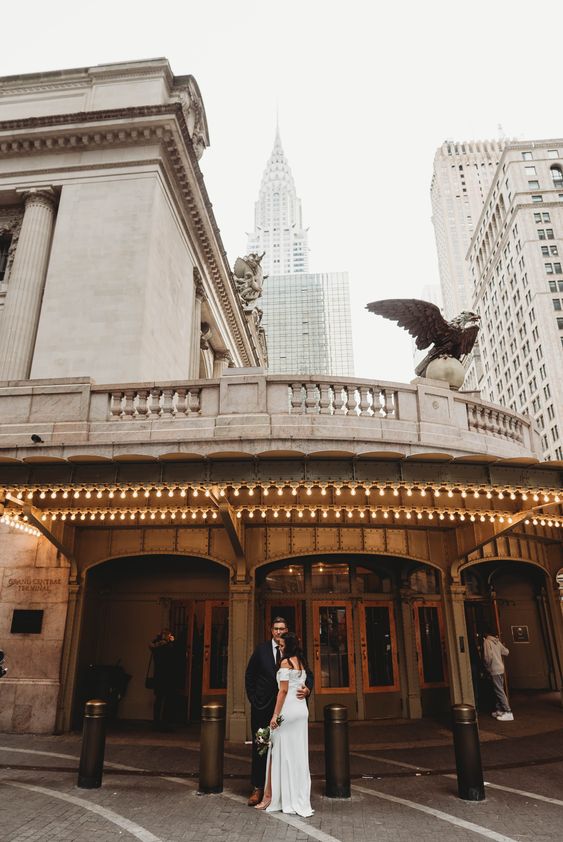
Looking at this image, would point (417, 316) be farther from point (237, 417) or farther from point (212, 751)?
point (212, 751)

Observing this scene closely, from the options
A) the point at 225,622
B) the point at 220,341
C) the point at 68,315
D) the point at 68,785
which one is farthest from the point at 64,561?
the point at 220,341

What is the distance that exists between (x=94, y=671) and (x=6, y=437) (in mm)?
5180

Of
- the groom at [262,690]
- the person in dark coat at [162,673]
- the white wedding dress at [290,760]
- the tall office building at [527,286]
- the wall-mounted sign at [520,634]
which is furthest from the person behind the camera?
the tall office building at [527,286]

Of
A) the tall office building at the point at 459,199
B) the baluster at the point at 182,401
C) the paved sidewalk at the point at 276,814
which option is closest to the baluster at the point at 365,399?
the baluster at the point at 182,401

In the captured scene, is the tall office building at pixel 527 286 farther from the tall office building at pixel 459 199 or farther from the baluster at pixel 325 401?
the baluster at pixel 325 401

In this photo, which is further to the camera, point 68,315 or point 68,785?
point 68,315

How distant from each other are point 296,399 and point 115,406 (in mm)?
3748

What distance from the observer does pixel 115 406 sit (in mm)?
11281

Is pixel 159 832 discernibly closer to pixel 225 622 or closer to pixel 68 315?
pixel 225 622

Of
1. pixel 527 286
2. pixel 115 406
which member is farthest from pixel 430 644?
pixel 527 286

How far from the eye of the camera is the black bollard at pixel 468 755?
Answer: 657 centimetres

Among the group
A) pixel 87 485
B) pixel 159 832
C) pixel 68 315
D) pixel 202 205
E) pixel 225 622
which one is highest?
pixel 202 205

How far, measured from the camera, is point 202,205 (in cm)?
2248

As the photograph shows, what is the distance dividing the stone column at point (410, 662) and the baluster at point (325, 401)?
4.64 m
